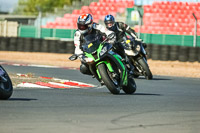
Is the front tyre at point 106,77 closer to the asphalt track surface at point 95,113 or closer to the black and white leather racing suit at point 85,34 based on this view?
the asphalt track surface at point 95,113

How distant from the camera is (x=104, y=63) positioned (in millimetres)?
8938

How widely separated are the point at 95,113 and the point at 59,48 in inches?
763

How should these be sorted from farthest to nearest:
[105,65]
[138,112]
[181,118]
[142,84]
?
[142,84]
[105,65]
[138,112]
[181,118]

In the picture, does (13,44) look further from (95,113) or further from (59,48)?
(95,113)

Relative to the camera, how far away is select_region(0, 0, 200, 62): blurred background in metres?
23.6

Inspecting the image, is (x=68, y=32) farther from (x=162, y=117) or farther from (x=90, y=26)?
(x=162, y=117)

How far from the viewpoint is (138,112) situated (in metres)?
6.88

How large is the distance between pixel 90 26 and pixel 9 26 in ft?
77.0

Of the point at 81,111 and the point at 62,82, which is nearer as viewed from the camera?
the point at 81,111

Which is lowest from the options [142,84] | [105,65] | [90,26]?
[142,84]

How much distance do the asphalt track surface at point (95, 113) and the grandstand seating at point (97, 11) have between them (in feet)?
69.9

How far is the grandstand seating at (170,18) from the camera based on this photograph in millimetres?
26761

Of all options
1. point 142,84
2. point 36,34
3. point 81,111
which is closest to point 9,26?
point 36,34

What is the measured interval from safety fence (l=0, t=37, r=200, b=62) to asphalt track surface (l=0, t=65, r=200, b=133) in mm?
13799
